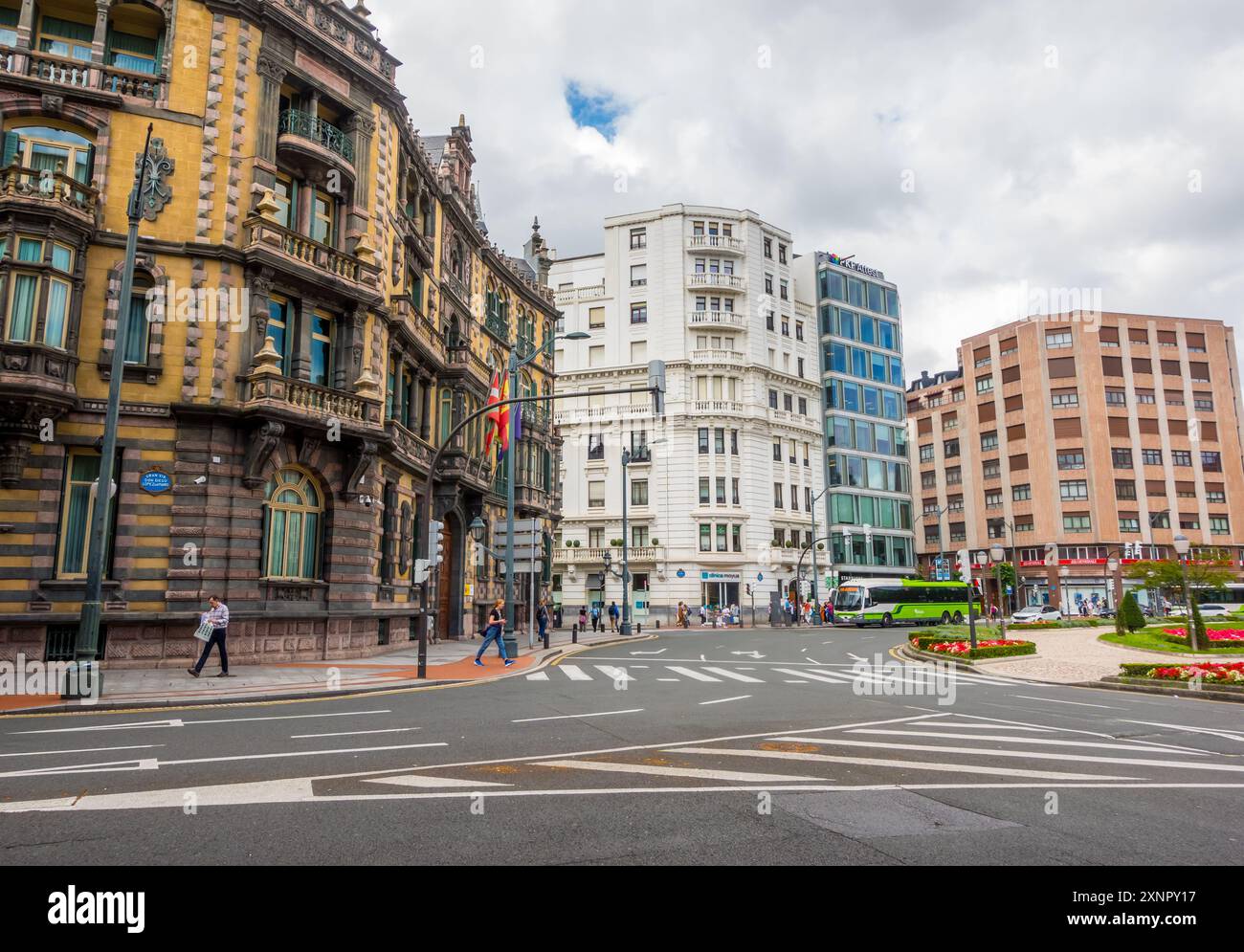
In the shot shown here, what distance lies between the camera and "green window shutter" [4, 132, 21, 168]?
18422 millimetres

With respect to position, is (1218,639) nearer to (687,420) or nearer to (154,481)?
(154,481)

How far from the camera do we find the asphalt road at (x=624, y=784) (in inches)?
200

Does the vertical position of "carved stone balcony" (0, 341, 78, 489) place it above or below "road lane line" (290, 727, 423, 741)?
above

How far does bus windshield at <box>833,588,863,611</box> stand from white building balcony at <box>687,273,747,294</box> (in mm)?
24901

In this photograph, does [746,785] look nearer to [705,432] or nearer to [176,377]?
[176,377]

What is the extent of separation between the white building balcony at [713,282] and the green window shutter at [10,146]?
47.5 m

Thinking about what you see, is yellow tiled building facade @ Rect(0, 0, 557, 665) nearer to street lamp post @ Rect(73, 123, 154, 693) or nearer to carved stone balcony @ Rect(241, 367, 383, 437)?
carved stone balcony @ Rect(241, 367, 383, 437)

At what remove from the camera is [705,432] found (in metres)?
59.9

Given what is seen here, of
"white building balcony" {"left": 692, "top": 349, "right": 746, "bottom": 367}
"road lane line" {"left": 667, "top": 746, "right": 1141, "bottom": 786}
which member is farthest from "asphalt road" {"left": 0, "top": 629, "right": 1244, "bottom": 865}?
"white building balcony" {"left": 692, "top": 349, "right": 746, "bottom": 367}

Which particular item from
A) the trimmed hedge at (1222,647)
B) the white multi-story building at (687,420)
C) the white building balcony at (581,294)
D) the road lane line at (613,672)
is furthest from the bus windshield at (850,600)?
the road lane line at (613,672)

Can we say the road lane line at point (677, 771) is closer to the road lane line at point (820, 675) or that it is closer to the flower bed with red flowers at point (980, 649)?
the road lane line at point (820, 675)

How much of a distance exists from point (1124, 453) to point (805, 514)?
112 ft

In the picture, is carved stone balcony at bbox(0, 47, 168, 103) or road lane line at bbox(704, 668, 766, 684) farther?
carved stone balcony at bbox(0, 47, 168, 103)
